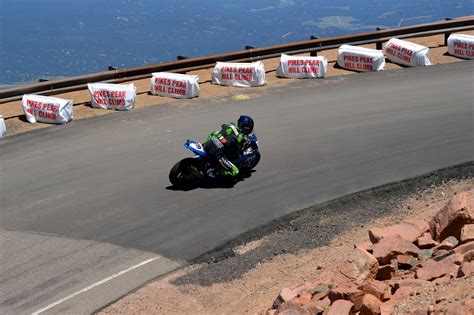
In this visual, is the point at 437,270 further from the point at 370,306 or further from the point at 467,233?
the point at 370,306

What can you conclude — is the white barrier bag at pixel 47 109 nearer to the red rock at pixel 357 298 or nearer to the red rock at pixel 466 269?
the red rock at pixel 357 298

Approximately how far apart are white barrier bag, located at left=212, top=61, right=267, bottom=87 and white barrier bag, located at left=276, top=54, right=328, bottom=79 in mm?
1164

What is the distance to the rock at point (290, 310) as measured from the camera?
1076 centimetres

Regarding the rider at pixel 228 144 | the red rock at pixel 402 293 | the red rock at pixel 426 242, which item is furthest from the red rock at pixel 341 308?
the rider at pixel 228 144

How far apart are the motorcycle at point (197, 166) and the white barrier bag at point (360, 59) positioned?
34.0 ft

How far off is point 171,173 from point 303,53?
1276 cm

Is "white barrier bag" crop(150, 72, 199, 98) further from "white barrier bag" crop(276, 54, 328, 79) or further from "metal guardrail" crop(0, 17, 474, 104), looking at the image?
"white barrier bag" crop(276, 54, 328, 79)

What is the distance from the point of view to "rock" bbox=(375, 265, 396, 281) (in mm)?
11784

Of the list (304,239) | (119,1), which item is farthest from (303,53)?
(119,1)

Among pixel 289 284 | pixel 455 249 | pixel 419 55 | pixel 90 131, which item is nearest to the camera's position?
pixel 455 249

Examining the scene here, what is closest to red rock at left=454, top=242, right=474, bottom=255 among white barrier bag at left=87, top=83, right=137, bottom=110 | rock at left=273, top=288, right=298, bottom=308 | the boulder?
the boulder

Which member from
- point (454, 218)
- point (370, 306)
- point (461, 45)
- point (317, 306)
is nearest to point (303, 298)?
point (317, 306)

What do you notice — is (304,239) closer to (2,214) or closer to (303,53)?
(2,214)

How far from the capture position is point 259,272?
14.0 m
